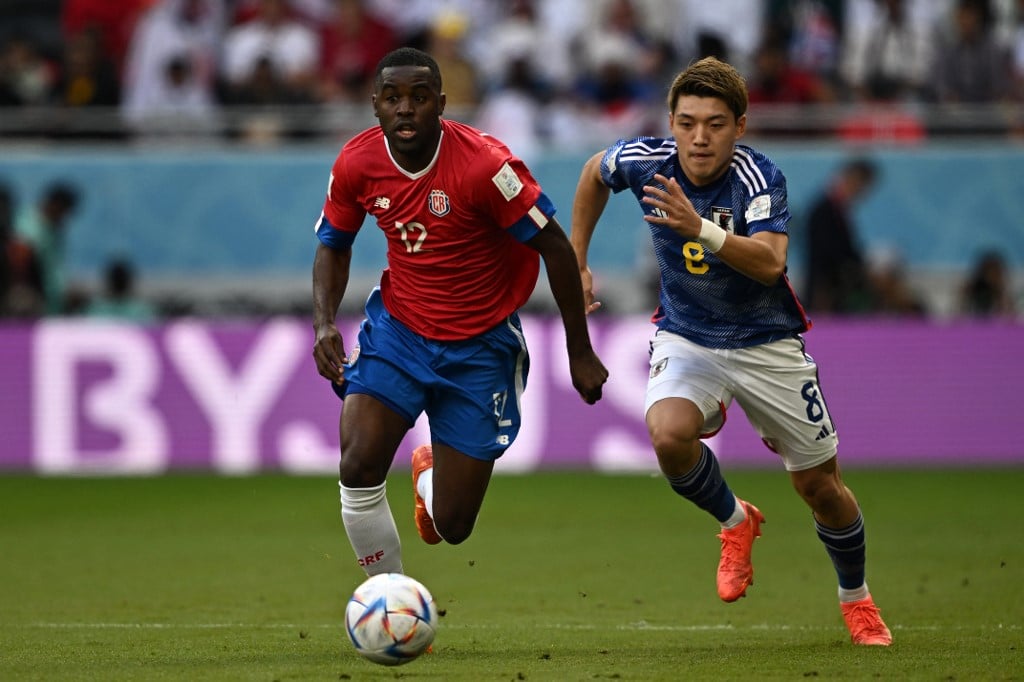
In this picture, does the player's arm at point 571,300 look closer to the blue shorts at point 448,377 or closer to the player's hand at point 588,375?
the player's hand at point 588,375

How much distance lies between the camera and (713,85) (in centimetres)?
731

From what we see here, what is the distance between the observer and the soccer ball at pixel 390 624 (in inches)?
253

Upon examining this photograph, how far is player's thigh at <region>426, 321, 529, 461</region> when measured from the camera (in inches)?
301

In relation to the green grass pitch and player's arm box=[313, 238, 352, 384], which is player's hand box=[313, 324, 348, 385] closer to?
player's arm box=[313, 238, 352, 384]

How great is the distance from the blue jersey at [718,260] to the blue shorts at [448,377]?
31.3 inches

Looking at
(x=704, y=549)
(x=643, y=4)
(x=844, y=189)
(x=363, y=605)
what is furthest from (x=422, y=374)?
(x=643, y=4)

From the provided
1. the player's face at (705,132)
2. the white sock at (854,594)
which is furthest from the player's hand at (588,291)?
the white sock at (854,594)

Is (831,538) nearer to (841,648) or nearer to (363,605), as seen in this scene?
(841,648)

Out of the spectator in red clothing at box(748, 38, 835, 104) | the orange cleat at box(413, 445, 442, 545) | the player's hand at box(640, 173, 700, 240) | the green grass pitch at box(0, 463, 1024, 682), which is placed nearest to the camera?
the player's hand at box(640, 173, 700, 240)

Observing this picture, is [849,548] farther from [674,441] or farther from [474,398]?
[474,398]

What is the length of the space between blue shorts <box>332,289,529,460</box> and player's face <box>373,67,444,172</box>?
901 millimetres

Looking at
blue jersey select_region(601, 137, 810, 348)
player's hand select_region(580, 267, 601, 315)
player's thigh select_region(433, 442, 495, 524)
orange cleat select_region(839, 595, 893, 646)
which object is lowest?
orange cleat select_region(839, 595, 893, 646)

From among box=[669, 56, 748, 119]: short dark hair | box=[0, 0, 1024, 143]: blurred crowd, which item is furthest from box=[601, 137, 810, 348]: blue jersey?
box=[0, 0, 1024, 143]: blurred crowd

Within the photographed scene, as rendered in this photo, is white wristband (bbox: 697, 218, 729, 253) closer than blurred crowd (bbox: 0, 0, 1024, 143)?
Yes
